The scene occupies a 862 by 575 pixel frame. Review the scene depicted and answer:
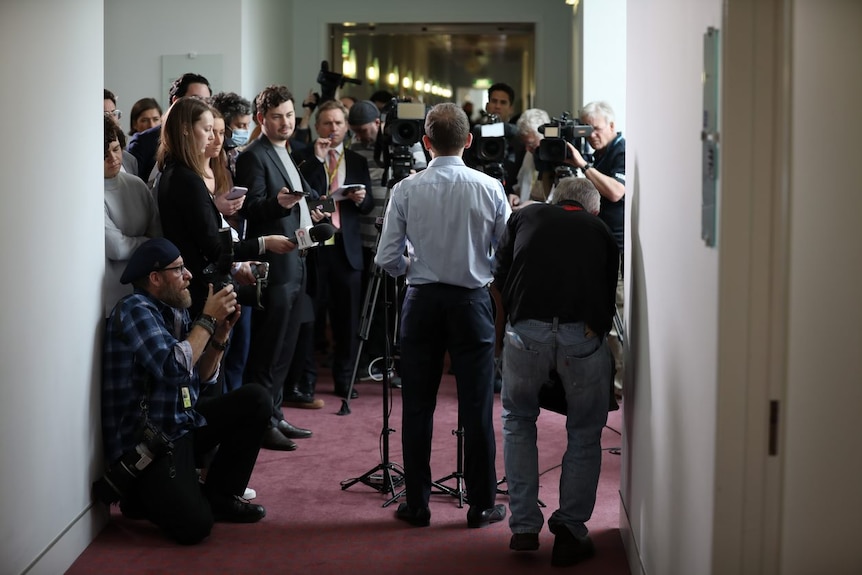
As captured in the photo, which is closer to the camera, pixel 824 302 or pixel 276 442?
pixel 824 302

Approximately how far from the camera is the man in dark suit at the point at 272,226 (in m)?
4.71

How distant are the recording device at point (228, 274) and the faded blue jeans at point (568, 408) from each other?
3.37ft

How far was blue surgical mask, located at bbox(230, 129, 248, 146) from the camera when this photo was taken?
5000 mm

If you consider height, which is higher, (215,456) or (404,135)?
(404,135)

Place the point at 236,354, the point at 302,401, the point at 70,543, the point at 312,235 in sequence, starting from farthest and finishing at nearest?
the point at 302,401 < the point at 236,354 < the point at 312,235 < the point at 70,543

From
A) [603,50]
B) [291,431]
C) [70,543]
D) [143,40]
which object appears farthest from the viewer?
[143,40]

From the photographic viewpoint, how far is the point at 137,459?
3.43 meters

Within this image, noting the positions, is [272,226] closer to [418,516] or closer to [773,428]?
[418,516]

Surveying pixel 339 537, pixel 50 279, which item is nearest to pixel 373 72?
pixel 339 537

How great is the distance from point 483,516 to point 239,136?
7.32ft

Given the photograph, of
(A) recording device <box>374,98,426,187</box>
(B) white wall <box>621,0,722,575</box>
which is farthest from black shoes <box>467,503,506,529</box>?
(A) recording device <box>374,98,426,187</box>

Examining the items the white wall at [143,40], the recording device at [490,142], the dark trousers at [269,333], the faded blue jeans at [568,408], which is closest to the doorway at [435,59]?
the white wall at [143,40]

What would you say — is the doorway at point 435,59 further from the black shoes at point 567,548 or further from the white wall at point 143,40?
the black shoes at point 567,548

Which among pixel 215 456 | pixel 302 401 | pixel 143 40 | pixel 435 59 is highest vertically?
pixel 435 59
